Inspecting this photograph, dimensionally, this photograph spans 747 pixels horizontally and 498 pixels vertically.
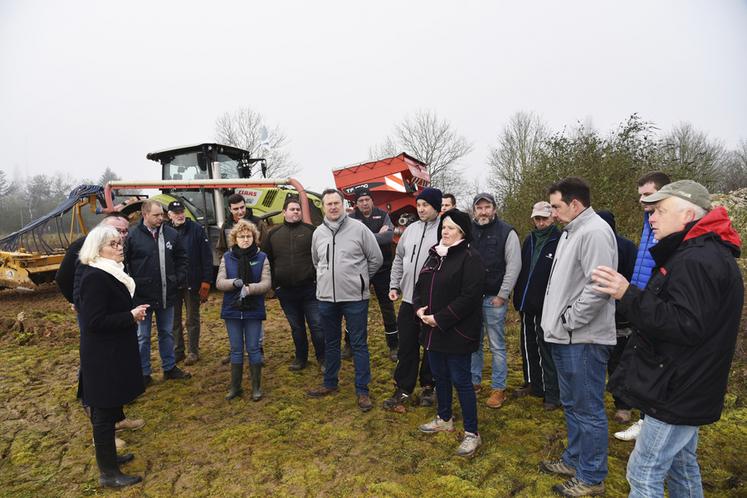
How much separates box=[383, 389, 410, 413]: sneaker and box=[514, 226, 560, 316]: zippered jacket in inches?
51.1

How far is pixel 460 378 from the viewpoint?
2973 mm

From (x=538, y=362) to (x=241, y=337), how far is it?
2790 millimetres

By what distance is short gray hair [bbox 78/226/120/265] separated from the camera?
2670mm

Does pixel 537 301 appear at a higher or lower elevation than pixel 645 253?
lower

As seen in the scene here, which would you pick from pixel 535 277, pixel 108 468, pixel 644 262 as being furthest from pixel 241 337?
pixel 644 262

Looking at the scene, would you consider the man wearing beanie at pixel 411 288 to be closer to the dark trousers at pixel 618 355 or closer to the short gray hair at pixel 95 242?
the dark trousers at pixel 618 355

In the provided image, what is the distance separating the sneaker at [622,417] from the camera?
3420 mm

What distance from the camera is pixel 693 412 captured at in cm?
176

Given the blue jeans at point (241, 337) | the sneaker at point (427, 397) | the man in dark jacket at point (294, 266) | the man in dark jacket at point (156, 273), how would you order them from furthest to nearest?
the man in dark jacket at point (294, 266) → the man in dark jacket at point (156, 273) → the blue jeans at point (241, 337) → the sneaker at point (427, 397)

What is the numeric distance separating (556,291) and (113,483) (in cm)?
304

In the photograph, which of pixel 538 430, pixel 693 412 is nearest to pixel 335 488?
pixel 538 430

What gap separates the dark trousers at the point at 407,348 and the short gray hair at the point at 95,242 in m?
2.20

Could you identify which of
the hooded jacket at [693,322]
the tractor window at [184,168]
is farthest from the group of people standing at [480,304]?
the tractor window at [184,168]

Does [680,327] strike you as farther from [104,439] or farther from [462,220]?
[104,439]
